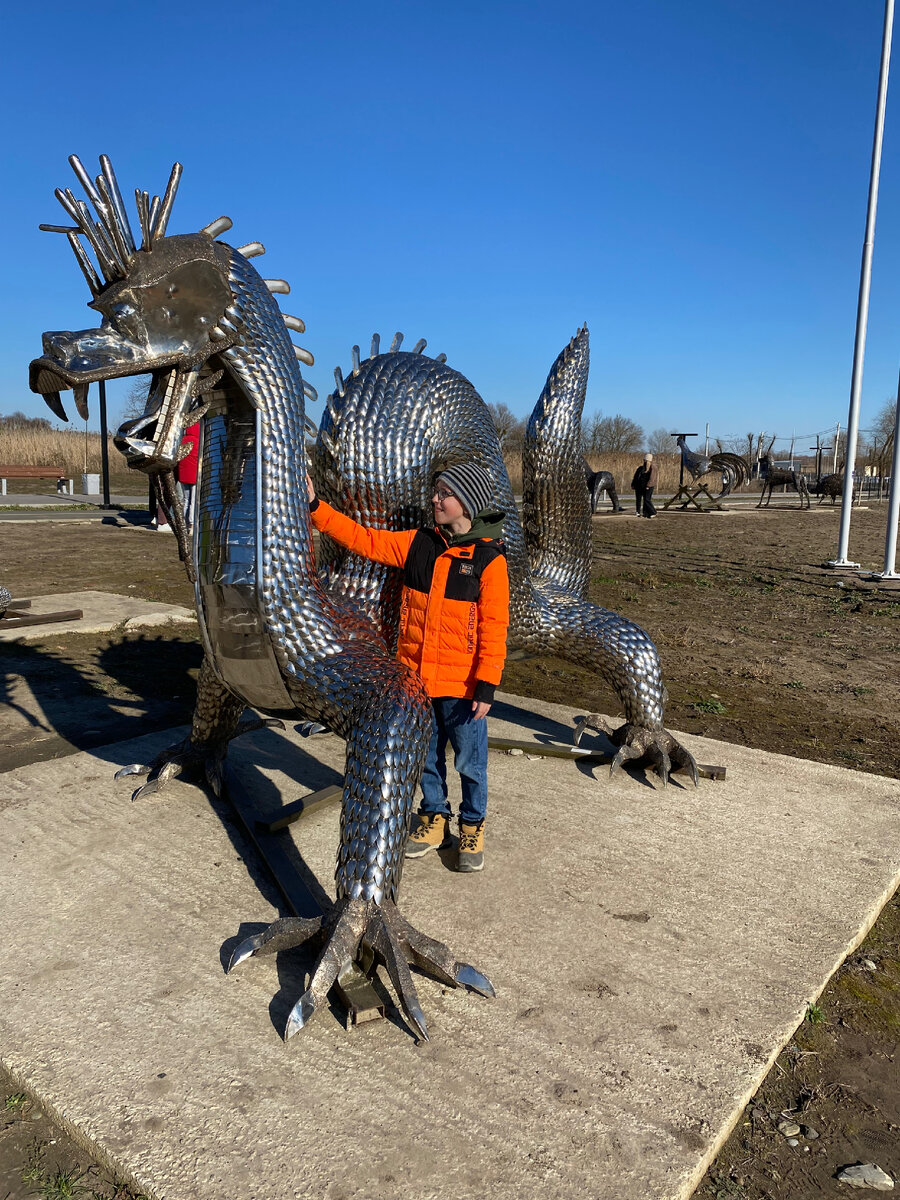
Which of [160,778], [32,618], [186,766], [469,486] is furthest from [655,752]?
[32,618]

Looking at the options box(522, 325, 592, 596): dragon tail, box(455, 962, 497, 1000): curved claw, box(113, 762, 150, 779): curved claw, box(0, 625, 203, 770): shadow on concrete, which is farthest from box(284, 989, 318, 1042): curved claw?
box(522, 325, 592, 596): dragon tail

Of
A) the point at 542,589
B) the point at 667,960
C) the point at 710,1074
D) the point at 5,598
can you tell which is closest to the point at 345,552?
the point at 542,589

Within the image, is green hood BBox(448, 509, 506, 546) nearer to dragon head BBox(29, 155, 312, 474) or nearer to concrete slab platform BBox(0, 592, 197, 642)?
dragon head BBox(29, 155, 312, 474)

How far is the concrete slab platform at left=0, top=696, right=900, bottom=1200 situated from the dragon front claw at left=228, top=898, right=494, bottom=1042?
0.30 feet

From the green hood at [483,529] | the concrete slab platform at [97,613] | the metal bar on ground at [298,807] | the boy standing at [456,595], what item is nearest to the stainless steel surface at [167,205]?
the boy standing at [456,595]

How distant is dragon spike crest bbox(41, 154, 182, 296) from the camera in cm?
227

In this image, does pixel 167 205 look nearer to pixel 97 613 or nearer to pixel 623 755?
pixel 623 755

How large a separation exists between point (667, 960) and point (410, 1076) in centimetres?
91

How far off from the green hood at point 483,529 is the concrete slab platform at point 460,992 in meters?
1.22

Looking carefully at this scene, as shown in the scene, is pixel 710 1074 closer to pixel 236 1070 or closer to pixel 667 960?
pixel 667 960

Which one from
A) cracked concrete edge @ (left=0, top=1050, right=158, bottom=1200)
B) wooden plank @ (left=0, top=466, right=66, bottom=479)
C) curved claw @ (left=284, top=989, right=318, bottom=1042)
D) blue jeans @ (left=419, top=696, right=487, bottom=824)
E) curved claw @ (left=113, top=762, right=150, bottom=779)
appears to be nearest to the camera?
cracked concrete edge @ (left=0, top=1050, right=158, bottom=1200)

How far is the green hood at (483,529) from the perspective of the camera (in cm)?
290

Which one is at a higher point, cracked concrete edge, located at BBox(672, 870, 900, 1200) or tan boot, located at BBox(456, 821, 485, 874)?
tan boot, located at BBox(456, 821, 485, 874)

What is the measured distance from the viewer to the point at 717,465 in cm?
2589
